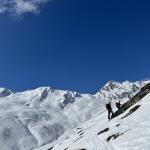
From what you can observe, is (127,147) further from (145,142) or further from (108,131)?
(108,131)

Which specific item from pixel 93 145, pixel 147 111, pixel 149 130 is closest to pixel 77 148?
pixel 93 145

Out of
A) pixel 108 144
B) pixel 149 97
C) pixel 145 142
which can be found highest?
pixel 149 97

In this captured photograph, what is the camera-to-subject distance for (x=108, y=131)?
129ft

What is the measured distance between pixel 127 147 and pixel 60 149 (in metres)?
20.9

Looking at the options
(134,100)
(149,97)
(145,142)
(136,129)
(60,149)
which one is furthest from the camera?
(134,100)

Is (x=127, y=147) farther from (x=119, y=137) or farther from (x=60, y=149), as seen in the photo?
(x=60, y=149)

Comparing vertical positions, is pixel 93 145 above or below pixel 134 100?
below

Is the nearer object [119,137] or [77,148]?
[119,137]

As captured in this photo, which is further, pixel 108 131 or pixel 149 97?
pixel 149 97

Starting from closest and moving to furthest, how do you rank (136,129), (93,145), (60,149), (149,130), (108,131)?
(149,130) < (136,129) < (93,145) < (108,131) < (60,149)

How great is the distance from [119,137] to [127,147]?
12.4 feet

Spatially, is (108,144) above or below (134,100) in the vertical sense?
below

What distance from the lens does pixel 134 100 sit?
175 feet

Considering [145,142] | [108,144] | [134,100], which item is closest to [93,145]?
[108,144]
